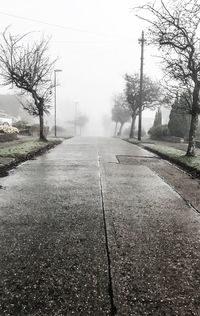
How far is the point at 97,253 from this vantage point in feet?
13.3

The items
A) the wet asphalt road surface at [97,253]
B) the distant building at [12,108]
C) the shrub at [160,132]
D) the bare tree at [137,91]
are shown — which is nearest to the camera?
the wet asphalt road surface at [97,253]

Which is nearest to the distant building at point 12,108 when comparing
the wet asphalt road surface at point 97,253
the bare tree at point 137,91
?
the bare tree at point 137,91

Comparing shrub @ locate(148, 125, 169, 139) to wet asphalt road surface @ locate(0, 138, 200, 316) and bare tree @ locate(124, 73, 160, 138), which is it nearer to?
bare tree @ locate(124, 73, 160, 138)

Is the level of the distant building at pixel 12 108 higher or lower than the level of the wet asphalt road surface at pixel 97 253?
higher

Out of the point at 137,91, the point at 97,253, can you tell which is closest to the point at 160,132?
the point at 137,91

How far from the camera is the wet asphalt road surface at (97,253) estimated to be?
2979 mm

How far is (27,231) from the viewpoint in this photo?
15.8ft

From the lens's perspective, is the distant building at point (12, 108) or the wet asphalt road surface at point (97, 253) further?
the distant building at point (12, 108)

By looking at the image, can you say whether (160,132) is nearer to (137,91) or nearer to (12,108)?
(137,91)

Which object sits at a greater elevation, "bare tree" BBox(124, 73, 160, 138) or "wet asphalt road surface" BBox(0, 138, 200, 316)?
"bare tree" BBox(124, 73, 160, 138)

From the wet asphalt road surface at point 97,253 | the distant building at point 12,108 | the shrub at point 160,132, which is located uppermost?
the distant building at point 12,108

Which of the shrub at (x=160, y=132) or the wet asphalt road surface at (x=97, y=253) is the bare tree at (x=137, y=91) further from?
the wet asphalt road surface at (x=97, y=253)

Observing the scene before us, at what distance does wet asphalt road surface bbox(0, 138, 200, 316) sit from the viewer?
298 cm

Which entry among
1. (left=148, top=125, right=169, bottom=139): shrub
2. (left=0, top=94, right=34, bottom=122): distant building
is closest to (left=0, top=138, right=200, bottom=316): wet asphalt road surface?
(left=148, top=125, right=169, bottom=139): shrub
